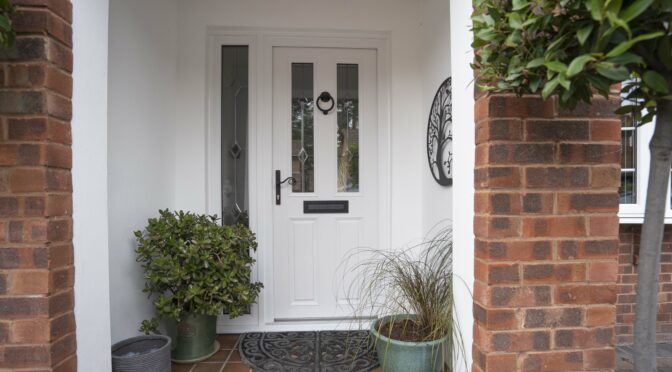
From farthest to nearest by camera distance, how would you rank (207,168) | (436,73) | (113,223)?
(207,168)
(436,73)
(113,223)

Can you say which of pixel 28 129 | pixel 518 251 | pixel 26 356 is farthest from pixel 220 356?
pixel 518 251

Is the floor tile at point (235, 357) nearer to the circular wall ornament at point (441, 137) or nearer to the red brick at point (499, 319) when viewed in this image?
the red brick at point (499, 319)

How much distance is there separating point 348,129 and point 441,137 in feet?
2.44

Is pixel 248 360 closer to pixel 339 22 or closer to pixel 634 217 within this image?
pixel 339 22

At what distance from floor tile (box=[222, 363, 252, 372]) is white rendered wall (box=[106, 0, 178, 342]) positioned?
0.60 metres

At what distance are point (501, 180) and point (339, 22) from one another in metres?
1.94

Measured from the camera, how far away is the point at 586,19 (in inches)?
25.8

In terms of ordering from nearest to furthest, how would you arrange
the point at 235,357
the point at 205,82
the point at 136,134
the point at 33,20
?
the point at 33,20
the point at 136,134
the point at 235,357
the point at 205,82

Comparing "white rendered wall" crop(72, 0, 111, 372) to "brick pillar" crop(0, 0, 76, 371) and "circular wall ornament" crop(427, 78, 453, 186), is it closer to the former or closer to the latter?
"brick pillar" crop(0, 0, 76, 371)

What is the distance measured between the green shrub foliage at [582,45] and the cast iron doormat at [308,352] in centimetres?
167

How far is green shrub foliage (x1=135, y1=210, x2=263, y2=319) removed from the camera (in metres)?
1.86

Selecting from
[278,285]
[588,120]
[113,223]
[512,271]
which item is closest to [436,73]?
[588,120]

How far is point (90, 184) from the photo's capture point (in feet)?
4.26

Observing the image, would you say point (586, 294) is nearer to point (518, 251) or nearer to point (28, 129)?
point (518, 251)
